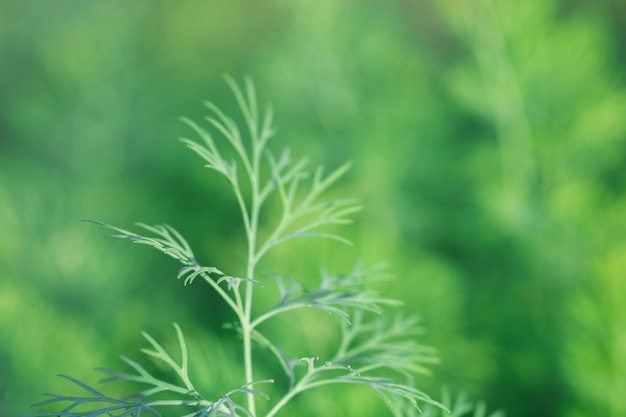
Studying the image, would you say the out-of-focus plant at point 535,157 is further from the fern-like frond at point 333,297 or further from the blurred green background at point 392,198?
the fern-like frond at point 333,297

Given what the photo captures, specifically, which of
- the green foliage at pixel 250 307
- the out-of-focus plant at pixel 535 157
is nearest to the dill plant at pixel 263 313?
the green foliage at pixel 250 307

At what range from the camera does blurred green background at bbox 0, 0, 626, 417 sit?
26 cm

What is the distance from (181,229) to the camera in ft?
1.15

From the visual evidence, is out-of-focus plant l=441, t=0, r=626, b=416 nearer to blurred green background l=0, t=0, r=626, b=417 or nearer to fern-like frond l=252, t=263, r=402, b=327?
blurred green background l=0, t=0, r=626, b=417

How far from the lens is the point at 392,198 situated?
336 millimetres

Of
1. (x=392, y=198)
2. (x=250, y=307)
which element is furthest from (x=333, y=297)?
(x=392, y=198)

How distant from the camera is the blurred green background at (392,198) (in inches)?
10.3

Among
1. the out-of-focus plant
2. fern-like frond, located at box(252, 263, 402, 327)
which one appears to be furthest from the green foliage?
the out-of-focus plant

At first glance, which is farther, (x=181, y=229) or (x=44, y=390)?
(x=181, y=229)

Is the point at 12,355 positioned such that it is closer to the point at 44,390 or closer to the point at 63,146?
the point at 44,390

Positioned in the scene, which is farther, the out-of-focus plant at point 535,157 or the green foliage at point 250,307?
the out-of-focus plant at point 535,157

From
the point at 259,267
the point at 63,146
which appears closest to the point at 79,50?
the point at 63,146

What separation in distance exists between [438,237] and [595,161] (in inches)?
3.1

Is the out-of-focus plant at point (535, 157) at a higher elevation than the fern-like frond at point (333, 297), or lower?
higher
